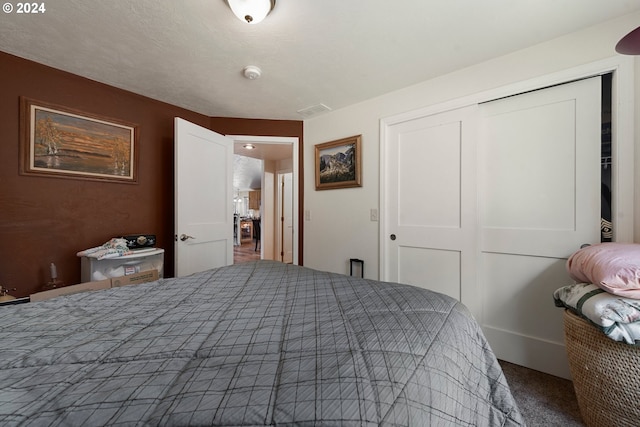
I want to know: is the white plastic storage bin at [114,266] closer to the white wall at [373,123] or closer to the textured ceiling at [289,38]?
the textured ceiling at [289,38]

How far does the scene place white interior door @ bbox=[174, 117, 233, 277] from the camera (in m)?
2.27

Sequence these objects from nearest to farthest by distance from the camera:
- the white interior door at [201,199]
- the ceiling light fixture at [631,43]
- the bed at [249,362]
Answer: the bed at [249,362] < the ceiling light fixture at [631,43] < the white interior door at [201,199]

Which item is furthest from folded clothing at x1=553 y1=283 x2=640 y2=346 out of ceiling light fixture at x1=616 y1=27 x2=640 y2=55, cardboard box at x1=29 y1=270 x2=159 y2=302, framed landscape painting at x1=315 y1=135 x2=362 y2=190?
cardboard box at x1=29 y1=270 x2=159 y2=302

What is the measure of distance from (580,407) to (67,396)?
2153 millimetres

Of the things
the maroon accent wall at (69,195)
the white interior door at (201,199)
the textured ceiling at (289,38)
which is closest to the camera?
the textured ceiling at (289,38)

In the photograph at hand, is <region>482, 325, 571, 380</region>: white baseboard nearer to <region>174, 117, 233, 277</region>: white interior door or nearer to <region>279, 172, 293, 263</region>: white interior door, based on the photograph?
<region>174, 117, 233, 277</region>: white interior door

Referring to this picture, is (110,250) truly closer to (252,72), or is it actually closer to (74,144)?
(74,144)

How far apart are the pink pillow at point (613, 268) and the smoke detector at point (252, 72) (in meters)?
2.43

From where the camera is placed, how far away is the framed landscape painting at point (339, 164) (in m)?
2.53

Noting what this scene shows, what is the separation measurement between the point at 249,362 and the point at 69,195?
2402mm

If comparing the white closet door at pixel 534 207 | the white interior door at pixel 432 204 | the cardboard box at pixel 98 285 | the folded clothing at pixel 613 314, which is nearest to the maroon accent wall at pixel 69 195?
the cardboard box at pixel 98 285

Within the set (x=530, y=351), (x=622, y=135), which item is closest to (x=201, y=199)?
(x=530, y=351)

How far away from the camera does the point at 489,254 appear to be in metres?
1.88

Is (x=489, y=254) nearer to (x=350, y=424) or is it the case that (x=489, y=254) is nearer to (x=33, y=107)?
(x=350, y=424)
